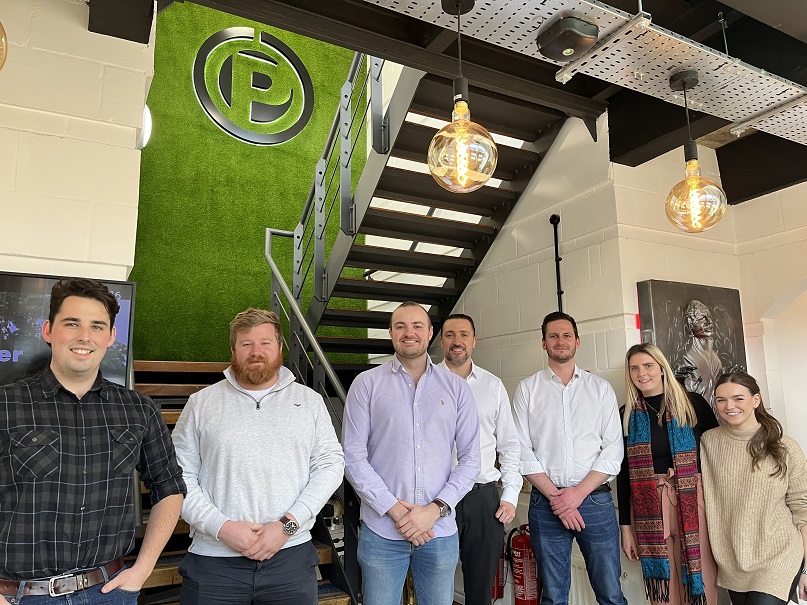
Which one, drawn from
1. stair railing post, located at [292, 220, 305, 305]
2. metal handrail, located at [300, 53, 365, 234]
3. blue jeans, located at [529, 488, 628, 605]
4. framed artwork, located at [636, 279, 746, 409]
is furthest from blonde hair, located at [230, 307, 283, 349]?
stair railing post, located at [292, 220, 305, 305]

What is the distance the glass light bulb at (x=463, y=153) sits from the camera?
195 centimetres

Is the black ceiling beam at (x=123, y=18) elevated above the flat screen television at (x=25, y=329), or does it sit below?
above

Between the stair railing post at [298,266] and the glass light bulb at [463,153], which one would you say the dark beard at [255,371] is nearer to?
the glass light bulb at [463,153]

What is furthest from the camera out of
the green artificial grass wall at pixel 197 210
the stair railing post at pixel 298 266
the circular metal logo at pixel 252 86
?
the circular metal logo at pixel 252 86

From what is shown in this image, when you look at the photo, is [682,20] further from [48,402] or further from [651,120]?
[48,402]

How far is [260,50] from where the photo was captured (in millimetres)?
5816

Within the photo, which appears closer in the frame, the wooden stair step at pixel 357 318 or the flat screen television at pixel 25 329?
the flat screen television at pixel 25 329

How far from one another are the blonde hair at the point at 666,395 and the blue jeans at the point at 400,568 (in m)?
1.21

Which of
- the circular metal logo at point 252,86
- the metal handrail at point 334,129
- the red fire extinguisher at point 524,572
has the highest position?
the circular metal logo at point 252,86

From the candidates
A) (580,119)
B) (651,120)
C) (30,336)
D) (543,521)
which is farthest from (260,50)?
(543,521)

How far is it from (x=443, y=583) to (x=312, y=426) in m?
0.76

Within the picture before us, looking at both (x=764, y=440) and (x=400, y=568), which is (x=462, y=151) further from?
(x=764, y=440)

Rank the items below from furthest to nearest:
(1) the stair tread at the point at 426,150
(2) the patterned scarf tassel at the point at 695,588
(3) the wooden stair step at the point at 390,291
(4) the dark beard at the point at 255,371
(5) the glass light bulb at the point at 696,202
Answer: (3) the wooden stair step at the point at 390,291 < (1) the stair tread at the point at 426,150 < (2) the patterned scarf tassel at the point at 695,588 < (5) the glass light bulb at the point at 696,202 < (4) the dark beard at the point at 255,371

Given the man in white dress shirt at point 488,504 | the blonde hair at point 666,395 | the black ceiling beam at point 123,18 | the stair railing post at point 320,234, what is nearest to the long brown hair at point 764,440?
the blonde hair at point 666,395
